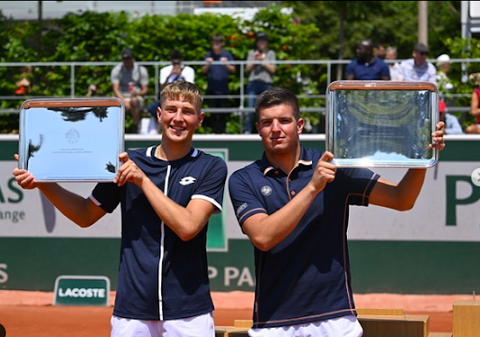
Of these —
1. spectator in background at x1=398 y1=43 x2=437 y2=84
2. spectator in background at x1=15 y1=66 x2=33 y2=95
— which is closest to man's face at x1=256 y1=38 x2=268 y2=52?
spectator in background at x1=398 y1=43 x2=437 y2=84

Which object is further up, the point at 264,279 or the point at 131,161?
the point at 131,161

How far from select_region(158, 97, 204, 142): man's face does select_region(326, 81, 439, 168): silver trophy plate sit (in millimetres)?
673

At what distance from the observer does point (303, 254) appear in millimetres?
4105

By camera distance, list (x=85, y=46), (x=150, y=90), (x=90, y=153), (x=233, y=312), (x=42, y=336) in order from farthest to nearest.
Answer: (x=85, y=46) → (x=150, y=90) → (x=233, y=312) → (x=42, y=336) → (x=90, y=153)

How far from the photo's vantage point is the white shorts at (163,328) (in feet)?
13.5

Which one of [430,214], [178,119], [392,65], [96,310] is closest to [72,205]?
[178,119]

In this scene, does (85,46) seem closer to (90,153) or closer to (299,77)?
(299,77)

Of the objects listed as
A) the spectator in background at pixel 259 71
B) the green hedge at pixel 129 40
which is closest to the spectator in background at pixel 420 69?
the spectator in background at pixel 259 71

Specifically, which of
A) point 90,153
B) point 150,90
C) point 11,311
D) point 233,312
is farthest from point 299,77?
point 90,153

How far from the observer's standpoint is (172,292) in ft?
13.6

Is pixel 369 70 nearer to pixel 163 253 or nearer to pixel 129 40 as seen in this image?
pixel 129 40

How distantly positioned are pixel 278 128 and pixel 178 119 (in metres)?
0.50

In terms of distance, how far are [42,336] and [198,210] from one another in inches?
205

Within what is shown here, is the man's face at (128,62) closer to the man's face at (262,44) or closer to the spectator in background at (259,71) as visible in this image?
the spectator in background at (259,71)
